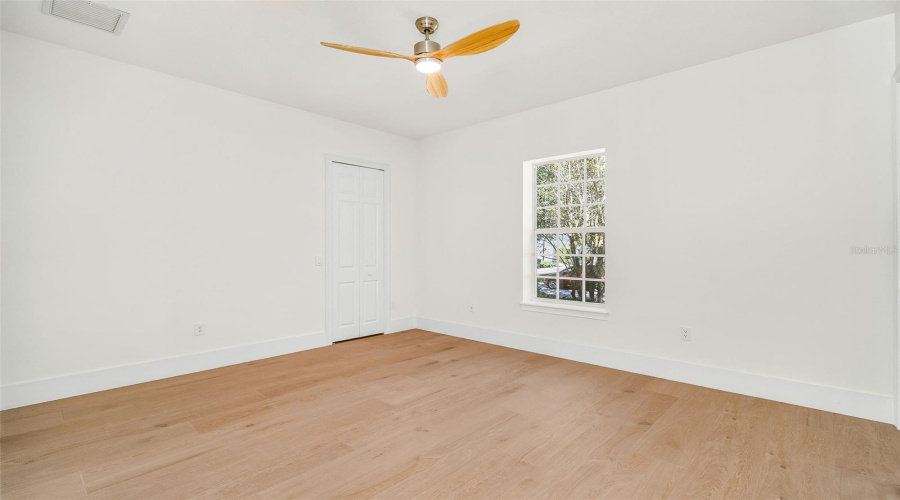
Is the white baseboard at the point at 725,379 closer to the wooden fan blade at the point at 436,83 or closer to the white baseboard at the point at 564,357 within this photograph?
the white baseboard at the point at 564,357

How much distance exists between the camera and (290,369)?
12.8ft

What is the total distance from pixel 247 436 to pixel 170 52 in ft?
10.0

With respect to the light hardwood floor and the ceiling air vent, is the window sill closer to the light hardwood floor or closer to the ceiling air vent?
the light hardwood floor

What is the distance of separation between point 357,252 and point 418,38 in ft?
9.58

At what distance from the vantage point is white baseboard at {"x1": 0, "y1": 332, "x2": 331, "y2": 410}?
301 centimetres

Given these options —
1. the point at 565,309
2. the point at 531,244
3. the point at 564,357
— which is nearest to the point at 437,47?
the point at 531,244

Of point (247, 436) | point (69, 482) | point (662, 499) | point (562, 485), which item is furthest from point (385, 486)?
point (69, 482)

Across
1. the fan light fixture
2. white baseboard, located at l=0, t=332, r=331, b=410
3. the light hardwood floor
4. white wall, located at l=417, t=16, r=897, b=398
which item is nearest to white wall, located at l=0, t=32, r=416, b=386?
white baseboard, located at l=0, t=332, r=331, b=410

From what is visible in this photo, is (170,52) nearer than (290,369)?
Yes

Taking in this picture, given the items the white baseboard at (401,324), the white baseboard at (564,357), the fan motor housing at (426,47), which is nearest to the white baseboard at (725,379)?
the white baseboard at (564,357)

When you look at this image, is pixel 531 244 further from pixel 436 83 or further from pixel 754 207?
pixel 436 83

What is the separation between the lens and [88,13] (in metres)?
2.74

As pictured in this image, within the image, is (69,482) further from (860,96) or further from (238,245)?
(860,96)

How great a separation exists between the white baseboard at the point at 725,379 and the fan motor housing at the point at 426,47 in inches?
123
